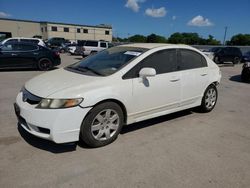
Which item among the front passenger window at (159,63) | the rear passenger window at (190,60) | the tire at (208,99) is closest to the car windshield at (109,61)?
the front passenger window at (159,63)

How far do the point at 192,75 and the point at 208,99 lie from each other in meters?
0.97

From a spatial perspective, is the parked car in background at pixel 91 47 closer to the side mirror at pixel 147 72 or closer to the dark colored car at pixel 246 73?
the dark colored car at pixel 246 73

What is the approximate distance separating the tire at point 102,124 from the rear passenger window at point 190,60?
1.75 meters

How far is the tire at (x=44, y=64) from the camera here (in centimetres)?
1140

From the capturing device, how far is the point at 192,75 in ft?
15.1

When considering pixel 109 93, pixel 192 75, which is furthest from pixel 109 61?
pixel 192 75

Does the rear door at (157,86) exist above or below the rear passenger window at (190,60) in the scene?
below

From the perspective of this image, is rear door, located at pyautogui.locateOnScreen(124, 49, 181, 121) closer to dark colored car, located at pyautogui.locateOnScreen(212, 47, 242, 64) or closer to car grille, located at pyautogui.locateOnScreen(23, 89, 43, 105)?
car grille, located at pyautogui.locateOnScreen(23, 89, 43, 105)

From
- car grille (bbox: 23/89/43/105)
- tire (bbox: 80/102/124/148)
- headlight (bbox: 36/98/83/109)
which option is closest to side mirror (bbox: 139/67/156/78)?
tire (bbox: 80/102/124/148)

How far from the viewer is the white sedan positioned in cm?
307

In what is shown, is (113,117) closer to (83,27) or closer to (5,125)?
(5,125)

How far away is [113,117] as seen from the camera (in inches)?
139

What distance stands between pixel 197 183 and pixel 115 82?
179cm

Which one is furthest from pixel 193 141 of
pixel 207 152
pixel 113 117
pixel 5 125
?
pixel 5 125
